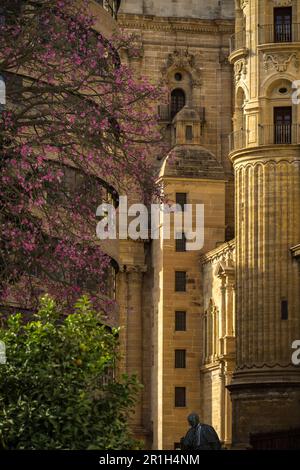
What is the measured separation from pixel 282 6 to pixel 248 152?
7.68m

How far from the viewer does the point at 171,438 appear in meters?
96.9

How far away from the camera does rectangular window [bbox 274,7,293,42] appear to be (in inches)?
3314

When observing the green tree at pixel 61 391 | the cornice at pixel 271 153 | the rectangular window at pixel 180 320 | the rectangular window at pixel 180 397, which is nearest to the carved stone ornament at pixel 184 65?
the rectangular window at pixel 180 320

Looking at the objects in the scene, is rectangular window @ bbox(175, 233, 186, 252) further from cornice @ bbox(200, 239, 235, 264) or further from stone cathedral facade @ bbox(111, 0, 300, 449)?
cornice @ bbox(200, 239, 235, 264)

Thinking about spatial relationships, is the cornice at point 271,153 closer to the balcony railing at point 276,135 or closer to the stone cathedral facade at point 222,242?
the stone cathedral facade at point 222,242

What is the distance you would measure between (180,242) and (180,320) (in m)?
4.55

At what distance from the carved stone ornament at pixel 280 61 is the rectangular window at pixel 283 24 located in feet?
3.45

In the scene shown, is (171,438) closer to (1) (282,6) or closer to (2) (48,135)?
(1) (282,6)

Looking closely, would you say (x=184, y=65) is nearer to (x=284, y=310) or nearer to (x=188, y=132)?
(x=188, y=132)

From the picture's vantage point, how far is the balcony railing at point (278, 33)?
83.8m

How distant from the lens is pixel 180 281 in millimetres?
101062

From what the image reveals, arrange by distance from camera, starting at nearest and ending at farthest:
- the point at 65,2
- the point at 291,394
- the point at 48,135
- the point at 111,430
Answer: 1. the point at 111,430
2. the point at 48,135
3. the point at 65,2
4. the point at 291,394

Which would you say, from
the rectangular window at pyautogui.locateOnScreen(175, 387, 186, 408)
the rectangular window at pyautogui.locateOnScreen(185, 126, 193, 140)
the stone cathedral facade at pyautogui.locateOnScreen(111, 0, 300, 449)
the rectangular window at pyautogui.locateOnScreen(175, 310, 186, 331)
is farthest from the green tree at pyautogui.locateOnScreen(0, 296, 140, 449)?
the rectangular window at pyautogui.locateOnScreen(185, 126, 193, 140)

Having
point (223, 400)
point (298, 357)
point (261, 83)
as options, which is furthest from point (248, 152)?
point (223, 400)
